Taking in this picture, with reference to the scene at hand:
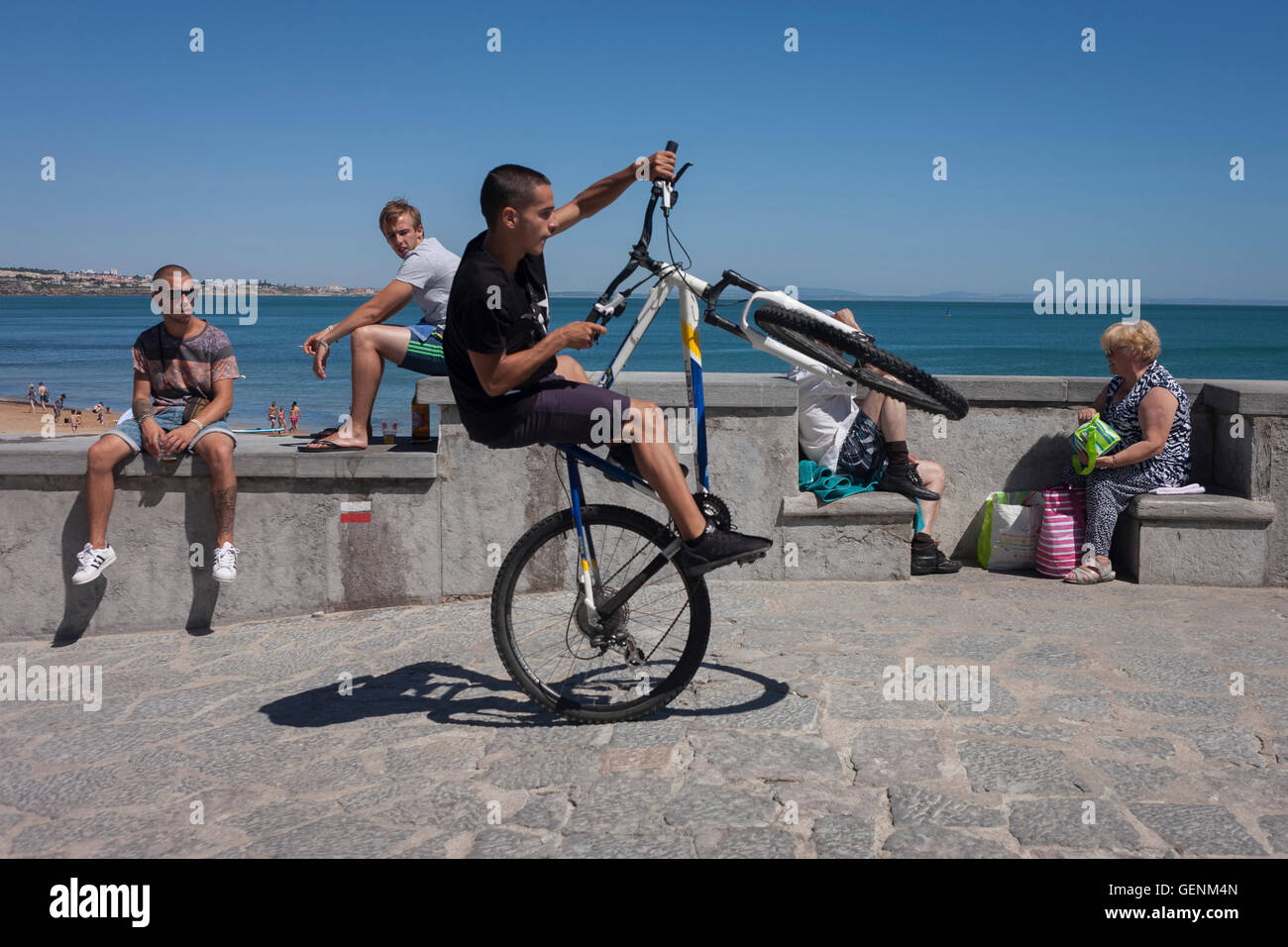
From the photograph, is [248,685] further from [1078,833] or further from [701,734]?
[1078,833]

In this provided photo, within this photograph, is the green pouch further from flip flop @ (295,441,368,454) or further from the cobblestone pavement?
flip flop @ (295,441,368,454)

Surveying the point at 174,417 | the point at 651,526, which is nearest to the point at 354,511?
the point at 174,417

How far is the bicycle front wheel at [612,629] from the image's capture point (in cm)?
383

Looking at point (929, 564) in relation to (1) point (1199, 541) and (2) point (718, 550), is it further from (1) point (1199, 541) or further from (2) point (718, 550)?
(2) point (718, 550)

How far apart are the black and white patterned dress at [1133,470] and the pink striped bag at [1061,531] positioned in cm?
9

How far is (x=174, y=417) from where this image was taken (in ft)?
18.6

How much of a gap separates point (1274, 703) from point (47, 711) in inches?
201

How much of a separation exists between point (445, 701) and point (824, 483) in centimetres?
267

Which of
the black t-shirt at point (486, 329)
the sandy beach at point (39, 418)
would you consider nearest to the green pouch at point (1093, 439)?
the black t-shirt at point (486, 329)

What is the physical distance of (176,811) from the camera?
3.32 meters

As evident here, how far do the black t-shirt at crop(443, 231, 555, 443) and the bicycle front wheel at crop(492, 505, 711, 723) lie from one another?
1.61ft

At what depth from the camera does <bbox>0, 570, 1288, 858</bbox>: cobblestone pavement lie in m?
3.03

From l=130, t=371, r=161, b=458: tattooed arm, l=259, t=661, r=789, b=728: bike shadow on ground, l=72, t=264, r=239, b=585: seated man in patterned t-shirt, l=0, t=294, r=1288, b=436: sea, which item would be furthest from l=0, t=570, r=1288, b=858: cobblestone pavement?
l=0, t=294, r=1288, b=436: sea

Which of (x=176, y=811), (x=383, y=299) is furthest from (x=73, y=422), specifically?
(x=176, y=811)
